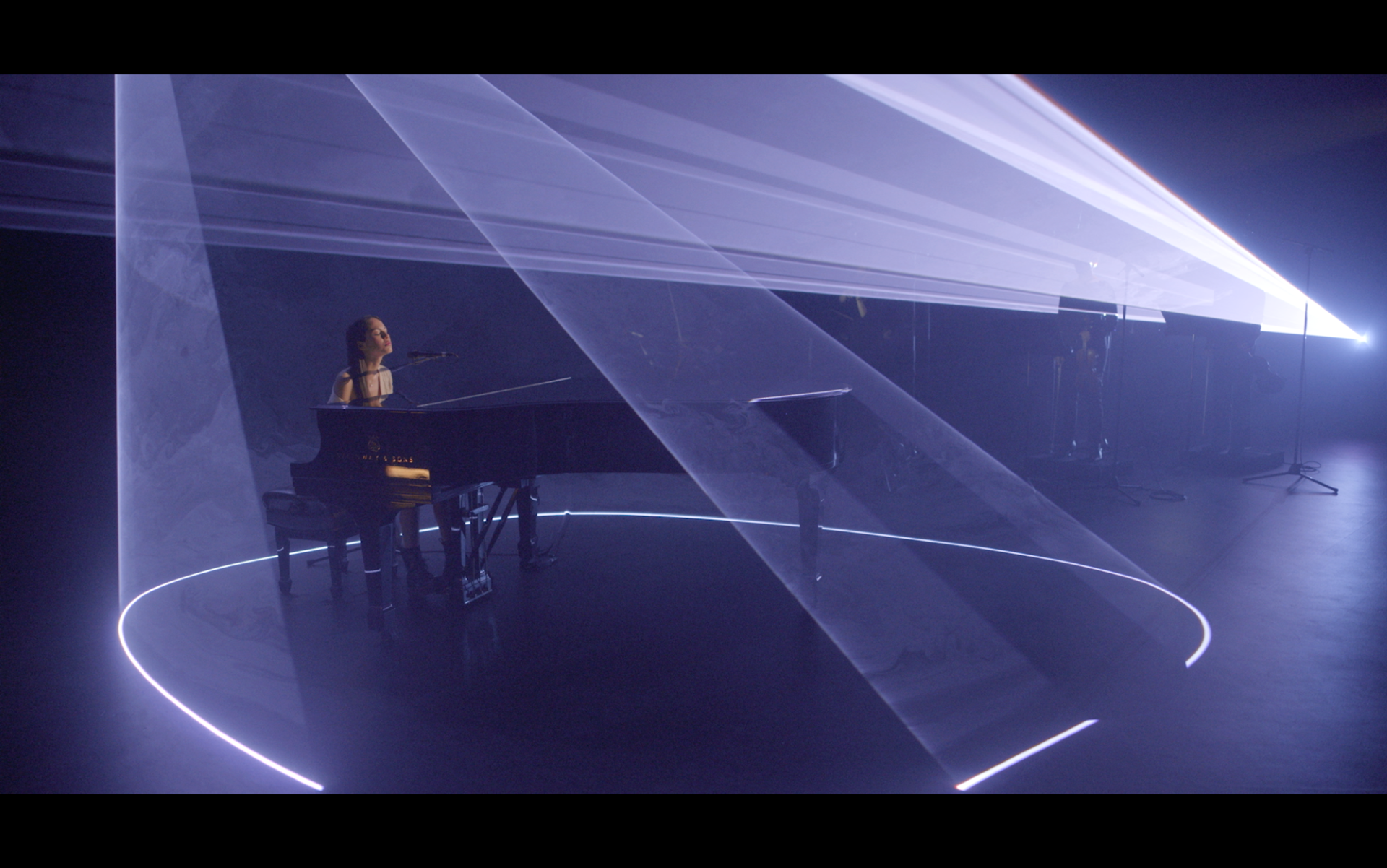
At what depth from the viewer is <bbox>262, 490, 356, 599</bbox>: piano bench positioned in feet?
9.39

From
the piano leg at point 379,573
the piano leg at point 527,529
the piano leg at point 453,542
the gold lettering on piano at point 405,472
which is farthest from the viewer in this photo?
the piano leg at point 527,529

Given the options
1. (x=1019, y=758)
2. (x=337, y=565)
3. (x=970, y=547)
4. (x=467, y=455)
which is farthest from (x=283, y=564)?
(x=970, y=547)

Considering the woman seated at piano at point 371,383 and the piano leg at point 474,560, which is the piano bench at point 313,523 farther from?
the piano leg at point 474,560

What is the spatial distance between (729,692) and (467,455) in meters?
1.21

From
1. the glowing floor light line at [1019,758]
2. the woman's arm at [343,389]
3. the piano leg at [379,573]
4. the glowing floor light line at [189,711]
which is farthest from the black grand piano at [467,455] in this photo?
the glowing floor light line at [1019,758]

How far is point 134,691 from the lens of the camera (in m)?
2.16

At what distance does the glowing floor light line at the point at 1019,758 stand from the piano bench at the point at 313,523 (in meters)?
2.43

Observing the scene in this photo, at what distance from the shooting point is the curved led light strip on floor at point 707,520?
1.71 meters

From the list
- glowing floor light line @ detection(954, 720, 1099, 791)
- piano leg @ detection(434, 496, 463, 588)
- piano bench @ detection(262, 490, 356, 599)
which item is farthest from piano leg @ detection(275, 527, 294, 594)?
glowing floor light line @ detection(954, 720, 1099, 791)

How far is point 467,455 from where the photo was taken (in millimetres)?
2461

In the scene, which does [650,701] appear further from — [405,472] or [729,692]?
[405,472]

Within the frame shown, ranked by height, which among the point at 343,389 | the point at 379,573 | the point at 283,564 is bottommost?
the point at 283,564
